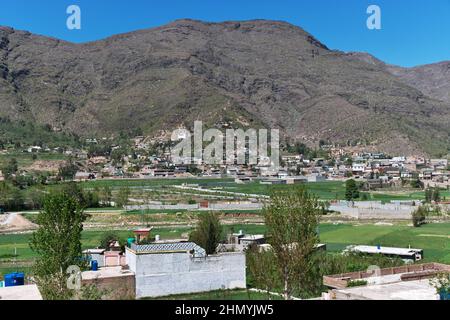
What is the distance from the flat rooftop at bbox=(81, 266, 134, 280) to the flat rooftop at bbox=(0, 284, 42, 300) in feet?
8.30

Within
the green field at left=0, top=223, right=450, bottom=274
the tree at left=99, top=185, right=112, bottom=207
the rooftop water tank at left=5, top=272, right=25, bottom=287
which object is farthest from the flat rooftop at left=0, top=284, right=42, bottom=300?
the tree at left=99, top=185, right=112, bottom=207

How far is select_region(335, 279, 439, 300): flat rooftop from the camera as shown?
37.9 ft

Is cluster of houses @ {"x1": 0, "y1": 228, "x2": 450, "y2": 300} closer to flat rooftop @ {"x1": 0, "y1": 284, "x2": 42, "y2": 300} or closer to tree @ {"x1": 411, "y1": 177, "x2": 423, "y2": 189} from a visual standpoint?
flat rooftop @ {"x1": 0, "y1": 284, "x2": 42, "y2": 300}

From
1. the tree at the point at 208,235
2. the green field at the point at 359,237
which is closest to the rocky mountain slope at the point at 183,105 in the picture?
the green field at the point at 359,237

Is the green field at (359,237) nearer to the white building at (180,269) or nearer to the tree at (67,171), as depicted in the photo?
the white building at (180,269)

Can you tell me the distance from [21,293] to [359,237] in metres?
27.7

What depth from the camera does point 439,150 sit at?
13675 centimetres

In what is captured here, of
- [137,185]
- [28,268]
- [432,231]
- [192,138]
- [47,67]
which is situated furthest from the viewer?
[47,67]

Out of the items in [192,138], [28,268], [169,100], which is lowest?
[28,268]

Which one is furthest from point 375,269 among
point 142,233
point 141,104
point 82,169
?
point 141,104

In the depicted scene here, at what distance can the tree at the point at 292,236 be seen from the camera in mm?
13906

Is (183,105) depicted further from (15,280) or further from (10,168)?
(15,280)
